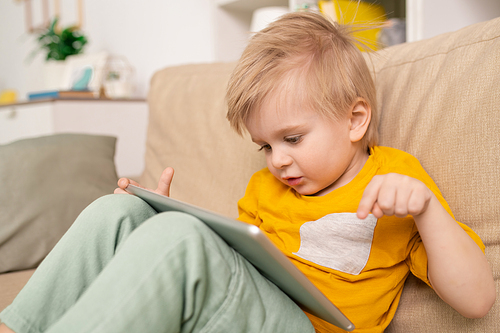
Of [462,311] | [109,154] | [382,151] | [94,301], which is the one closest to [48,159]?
[109,154]

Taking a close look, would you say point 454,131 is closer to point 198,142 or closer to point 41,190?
point 198,142

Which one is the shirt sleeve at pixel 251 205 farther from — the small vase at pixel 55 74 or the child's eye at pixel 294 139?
the small vase at pixel 55 74

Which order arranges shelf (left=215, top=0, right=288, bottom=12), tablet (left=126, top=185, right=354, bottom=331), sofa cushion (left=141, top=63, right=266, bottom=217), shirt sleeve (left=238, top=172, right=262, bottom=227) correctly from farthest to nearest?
shelf (left=215, top=0, right=288, bottom=12) → sofa cushion (left=141, top=63, right=266, bottom=217) → shirt sleeve (left=238, top=172, right=262, bottom=227) → tablet (left=126, top=185, right=354, bottom=331)

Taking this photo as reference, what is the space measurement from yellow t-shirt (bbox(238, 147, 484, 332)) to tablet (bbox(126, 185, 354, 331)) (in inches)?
3.4

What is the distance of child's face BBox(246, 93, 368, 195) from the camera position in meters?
0.68

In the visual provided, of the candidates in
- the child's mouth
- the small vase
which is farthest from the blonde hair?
the small vase

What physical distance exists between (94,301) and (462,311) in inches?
19.3

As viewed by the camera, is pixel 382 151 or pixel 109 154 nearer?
pixel 382 151

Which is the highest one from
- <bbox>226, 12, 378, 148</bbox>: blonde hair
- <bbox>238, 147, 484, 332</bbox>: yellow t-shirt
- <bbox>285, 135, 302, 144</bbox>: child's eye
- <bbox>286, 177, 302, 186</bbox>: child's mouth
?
Answer: <bbox>226, 12, 378, 148</bbox>: blonde hair

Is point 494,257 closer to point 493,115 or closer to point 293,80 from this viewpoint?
point 493,115

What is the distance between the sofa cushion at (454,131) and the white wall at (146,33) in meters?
1.35

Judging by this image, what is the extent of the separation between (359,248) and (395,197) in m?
0.17

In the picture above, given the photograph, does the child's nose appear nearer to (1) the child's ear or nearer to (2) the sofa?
(1) the child's ear

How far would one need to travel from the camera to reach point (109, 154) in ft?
4.31
